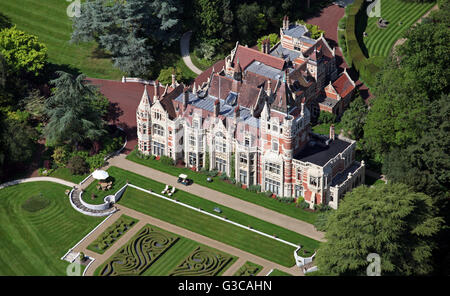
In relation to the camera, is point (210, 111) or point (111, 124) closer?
point (210, 111)

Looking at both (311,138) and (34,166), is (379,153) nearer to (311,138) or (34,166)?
(311,138)

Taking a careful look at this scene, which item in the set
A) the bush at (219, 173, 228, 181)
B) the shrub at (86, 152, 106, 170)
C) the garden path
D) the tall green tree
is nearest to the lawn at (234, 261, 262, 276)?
the garden path

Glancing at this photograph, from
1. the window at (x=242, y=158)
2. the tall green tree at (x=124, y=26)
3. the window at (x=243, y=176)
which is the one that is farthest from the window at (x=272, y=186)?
the tall green tree at (x=124, y=26)

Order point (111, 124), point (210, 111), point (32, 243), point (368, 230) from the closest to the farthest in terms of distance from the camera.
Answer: point (368, 230), point (32, 243), point (210, 111), point (111, 124)

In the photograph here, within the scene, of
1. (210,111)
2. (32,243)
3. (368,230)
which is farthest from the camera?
(210,111)

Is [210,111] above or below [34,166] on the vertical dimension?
above

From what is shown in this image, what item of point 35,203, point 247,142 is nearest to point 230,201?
point 247,142

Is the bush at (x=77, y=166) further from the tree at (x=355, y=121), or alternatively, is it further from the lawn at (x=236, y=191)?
the tree at (x=355, y=121)

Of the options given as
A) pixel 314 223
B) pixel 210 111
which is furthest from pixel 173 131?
pixel 314 223
